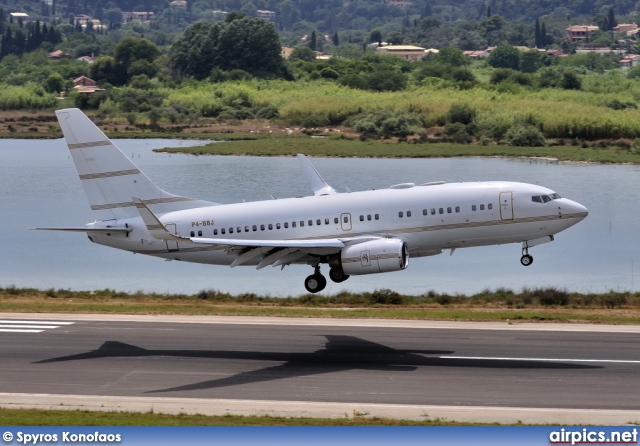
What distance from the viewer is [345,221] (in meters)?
55.1

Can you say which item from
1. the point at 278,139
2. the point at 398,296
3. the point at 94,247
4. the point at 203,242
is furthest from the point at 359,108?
the point at 203,242

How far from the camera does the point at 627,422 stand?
34.8 metres

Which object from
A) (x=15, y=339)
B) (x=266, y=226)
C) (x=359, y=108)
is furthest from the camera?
(x=359, y=108)

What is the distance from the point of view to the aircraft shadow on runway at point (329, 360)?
137ft

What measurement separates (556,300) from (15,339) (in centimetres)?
2578

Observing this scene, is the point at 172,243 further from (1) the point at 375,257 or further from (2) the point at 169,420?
(2) the point at 169,420

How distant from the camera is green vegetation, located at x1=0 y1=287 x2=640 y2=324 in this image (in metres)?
53.1

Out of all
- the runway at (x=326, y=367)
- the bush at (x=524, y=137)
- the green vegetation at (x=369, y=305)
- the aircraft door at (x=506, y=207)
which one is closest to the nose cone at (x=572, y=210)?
the aircraft door at (x=506, y=207)

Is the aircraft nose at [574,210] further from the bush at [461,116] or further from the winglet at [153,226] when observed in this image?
the bush at [461,116]

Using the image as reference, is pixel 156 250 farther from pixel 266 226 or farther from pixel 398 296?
pixel 398 296

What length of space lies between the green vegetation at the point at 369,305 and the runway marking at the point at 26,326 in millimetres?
3094

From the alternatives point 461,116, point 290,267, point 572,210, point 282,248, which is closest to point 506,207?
point 572,210

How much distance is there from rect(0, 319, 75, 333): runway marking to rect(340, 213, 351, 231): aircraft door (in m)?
12.7

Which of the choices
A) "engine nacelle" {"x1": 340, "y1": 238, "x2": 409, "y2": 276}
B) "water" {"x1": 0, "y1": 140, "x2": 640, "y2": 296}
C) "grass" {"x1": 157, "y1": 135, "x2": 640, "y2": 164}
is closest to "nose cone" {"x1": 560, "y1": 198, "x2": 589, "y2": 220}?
"engine nacelle" {"x1": 340, "y1": 238, "x2": 409, "y2": 276}
